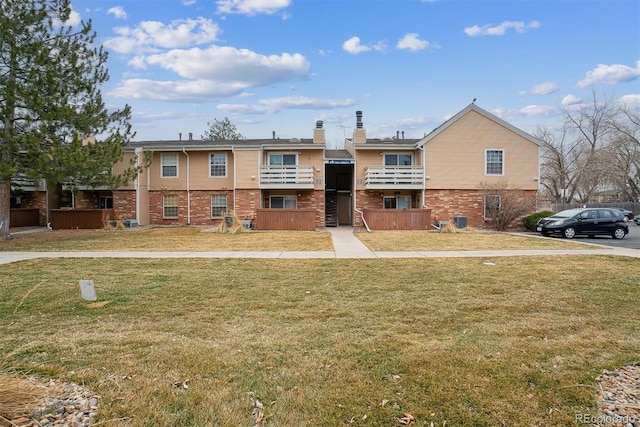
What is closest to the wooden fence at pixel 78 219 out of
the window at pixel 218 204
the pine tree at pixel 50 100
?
the pine tree at pixel 50 100

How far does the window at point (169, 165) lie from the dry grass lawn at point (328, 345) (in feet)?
56.0

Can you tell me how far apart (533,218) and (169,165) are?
23.0 metres

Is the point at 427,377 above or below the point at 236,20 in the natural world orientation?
below

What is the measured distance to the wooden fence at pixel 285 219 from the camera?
71.1 feet

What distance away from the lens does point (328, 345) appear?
4293 mm

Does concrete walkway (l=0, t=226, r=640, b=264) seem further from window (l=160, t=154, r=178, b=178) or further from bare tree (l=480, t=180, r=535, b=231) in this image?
window (l=160, t=154, r=178, b=178)

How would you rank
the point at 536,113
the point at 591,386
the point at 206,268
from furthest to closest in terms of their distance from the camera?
the point at 536,113, the point at 206,268, the point at 591,386

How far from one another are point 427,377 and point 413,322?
168cm

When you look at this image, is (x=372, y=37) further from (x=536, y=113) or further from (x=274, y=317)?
(x=536, y=113)

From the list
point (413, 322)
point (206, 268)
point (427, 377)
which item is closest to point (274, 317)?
point (413, 322)

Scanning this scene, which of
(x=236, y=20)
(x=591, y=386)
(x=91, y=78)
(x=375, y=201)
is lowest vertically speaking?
(x=591, y=386)

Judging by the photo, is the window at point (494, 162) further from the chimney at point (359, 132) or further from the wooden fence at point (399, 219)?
the chimney at point (359, 132)

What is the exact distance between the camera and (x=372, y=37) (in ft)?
56.6

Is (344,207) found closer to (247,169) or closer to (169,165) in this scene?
(247,169)
